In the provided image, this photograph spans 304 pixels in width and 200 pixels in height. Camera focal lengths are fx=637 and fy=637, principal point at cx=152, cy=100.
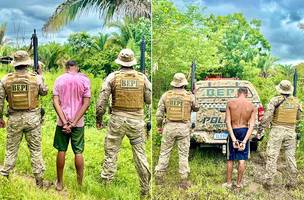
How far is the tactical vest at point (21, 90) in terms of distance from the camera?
3852mm

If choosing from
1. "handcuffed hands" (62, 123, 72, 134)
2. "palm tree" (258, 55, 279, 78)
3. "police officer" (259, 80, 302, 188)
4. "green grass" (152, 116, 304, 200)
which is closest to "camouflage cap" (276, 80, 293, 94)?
"police officer" (259, 80, 302, 188)

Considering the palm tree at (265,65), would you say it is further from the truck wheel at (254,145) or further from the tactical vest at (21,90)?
the tactical vest at (21,90)

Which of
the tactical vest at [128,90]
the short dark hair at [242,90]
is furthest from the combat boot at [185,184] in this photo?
the short dark hair at [242,90]

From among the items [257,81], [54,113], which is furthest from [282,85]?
[54,113]

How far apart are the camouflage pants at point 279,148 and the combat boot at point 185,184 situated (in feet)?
1.54

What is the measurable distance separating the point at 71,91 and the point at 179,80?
0.69 meters

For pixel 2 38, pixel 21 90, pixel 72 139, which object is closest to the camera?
pixel 21 90

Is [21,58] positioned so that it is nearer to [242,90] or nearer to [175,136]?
[175,136]

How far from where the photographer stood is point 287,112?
371cm

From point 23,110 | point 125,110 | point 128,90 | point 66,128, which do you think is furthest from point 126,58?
point 23,110

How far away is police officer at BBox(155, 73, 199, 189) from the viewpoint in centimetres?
369

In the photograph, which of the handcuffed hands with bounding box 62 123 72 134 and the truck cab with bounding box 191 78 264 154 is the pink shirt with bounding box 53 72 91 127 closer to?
the handcuffed hands with bounding box 62 123 72 134

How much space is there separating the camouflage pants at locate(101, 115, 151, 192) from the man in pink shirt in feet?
0.58

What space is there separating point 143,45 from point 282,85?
2.95ft
